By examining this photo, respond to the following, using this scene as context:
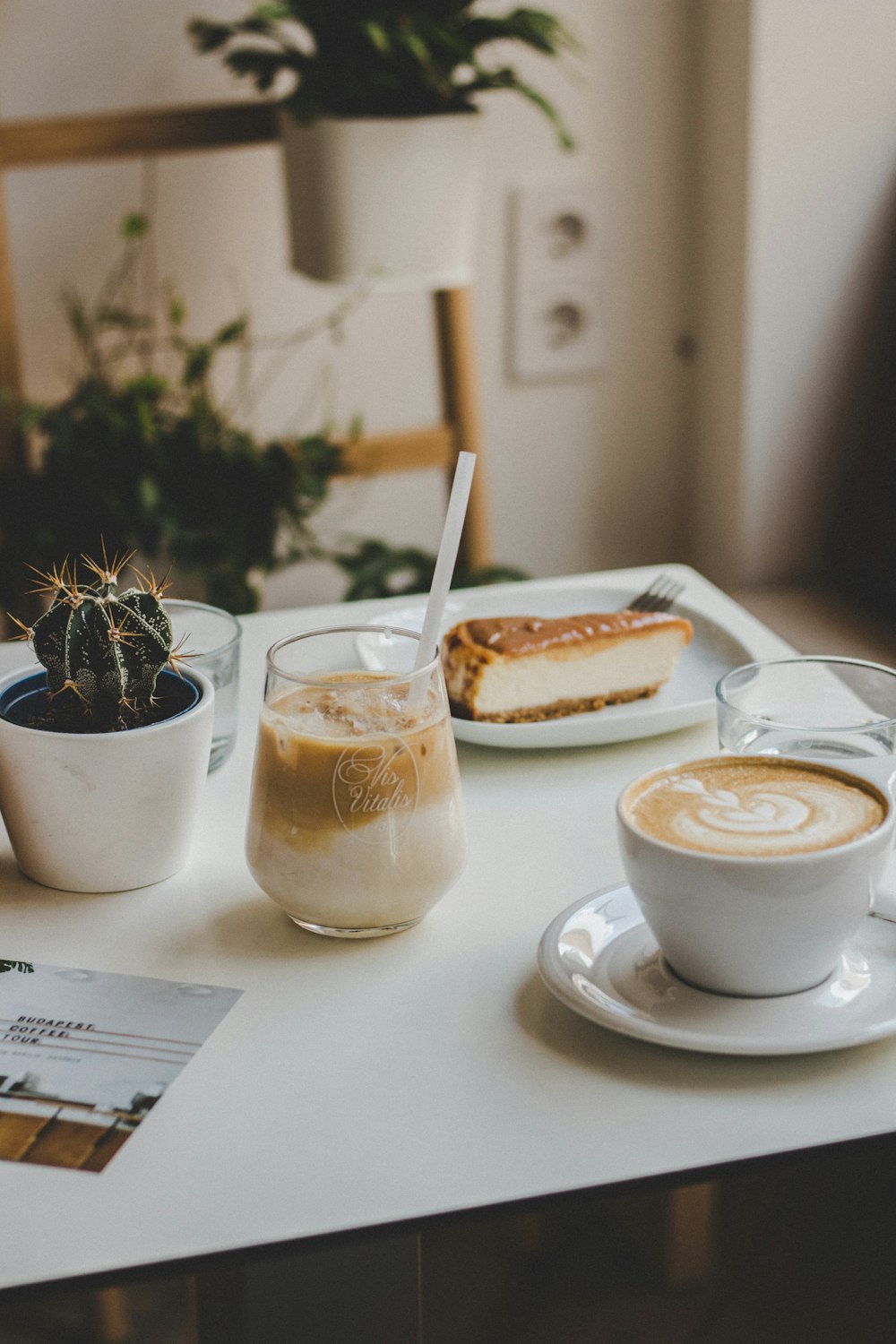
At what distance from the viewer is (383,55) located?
1978 millimetres

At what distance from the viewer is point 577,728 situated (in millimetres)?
996

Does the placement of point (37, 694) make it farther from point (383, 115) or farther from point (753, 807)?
point (383, 115)

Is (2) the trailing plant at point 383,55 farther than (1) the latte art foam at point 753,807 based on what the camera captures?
Yes

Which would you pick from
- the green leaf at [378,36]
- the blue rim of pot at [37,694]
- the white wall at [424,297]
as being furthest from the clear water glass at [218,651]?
the white wall at [424,297]

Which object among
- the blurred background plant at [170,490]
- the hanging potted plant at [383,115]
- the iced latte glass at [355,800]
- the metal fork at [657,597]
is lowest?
the blurred background plant at [170,490]

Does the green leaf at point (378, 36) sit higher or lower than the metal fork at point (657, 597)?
higher

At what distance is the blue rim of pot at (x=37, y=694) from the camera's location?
847mm

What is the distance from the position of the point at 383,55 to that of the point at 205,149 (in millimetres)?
449

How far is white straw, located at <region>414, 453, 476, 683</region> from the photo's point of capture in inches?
30.4

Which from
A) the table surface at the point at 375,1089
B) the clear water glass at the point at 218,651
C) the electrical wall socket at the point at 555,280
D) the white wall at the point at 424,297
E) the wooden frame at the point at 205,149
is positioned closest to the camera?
the table surface at the point at 375,1089

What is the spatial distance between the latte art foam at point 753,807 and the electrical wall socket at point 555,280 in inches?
83.5

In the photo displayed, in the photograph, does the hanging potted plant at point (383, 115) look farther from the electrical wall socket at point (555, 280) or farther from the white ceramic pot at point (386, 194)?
the electrical wall socket at point (555, 280)

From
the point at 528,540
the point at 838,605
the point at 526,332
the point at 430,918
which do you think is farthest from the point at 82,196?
the point at 430,918

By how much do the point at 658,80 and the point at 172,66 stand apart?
3.11 ft
